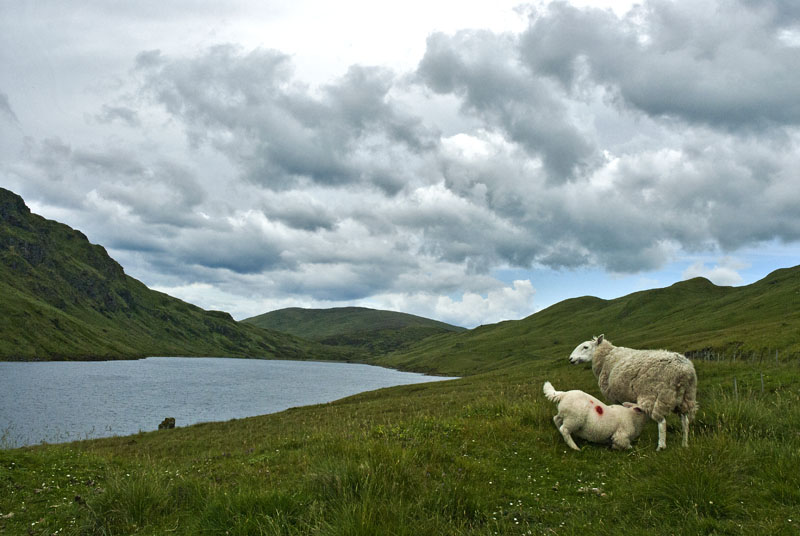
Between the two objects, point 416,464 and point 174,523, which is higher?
point 416,464

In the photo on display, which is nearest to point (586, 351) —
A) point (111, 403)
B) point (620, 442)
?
point (620, 442)

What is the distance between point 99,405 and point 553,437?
273ft

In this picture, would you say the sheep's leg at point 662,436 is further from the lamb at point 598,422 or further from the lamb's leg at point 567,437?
the lamb's leg at point 567,437

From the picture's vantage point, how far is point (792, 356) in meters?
57.8

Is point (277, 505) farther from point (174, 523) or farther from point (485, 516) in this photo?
point (485, 516)

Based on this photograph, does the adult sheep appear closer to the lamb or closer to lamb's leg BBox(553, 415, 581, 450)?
the lamb

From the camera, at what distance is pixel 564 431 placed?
A: 1250 centimetres

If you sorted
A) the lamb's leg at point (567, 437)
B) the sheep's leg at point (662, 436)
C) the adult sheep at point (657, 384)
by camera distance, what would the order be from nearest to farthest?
the sheep's leg at point (662, 436), the lamb's leg at point (567, 437), the adult sheep at point (657, 384)

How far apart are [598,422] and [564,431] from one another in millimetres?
958

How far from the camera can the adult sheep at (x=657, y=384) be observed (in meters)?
12.9

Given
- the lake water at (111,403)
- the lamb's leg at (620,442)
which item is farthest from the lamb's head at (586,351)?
the lake water at (111,403)

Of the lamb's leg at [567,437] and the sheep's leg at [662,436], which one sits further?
the lamb's leg at [567,437]

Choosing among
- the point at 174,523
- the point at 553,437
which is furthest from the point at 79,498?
the point at 553,437

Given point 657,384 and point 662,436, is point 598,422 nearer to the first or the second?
point 662,436
